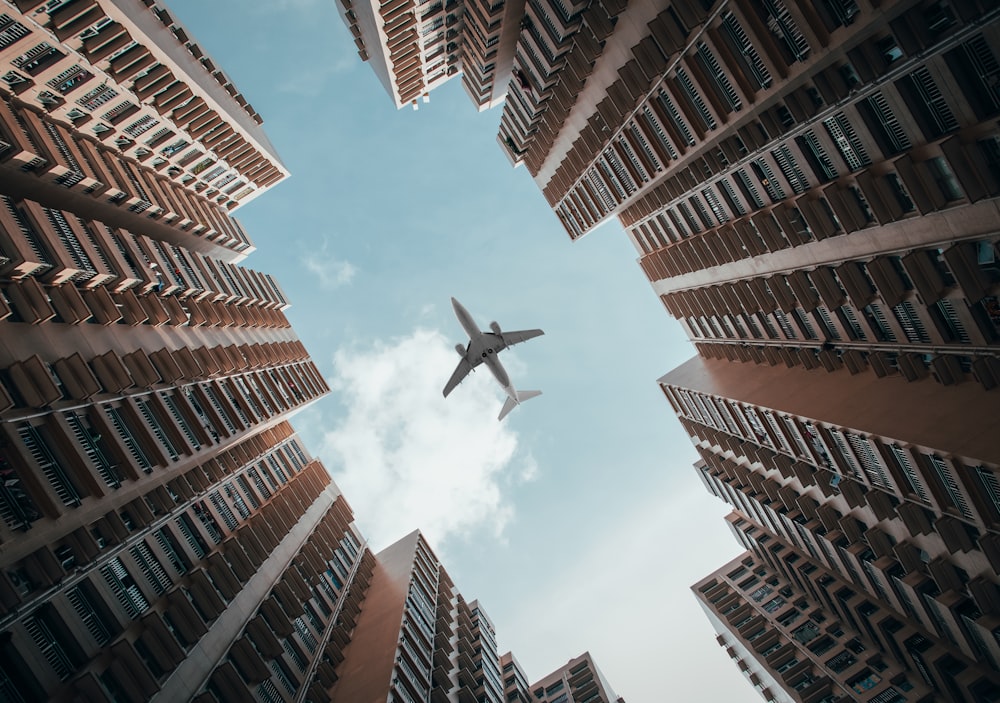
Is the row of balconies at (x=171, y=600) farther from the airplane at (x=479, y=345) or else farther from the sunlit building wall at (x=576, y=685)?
the sunlit building wall at (x=576, y=685)

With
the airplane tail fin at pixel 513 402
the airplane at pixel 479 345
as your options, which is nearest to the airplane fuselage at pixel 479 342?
the airplane at pixel 479 345

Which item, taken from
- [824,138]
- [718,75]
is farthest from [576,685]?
[718,75]

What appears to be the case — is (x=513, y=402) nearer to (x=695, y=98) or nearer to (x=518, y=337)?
(x=518, y=337)

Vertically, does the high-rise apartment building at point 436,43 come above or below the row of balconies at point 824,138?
above

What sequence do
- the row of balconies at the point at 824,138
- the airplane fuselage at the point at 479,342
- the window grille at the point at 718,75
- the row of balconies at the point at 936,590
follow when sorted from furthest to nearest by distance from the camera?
the airplane fuselage at the point at 479,342, the window grille at the point at 718,75, the row of balconies at the point at 936,590, the row of balconies at the point at 824,138

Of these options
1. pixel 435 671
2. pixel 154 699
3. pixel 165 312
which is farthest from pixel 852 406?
pixel 165 312

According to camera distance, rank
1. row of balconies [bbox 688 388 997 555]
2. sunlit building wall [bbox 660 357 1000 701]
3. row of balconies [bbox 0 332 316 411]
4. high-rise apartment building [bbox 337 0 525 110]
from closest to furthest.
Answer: row of balconies [bbox 0 332 316 411], row of balconies [bbox 688 388 997 555], sunlit building wall [bbox 660 357 1000 701], high-rise apartment building [bbox 337 0 525 110]

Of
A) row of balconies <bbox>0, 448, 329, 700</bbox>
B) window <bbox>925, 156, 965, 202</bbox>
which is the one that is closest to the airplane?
row of balconies <bbox>0, 448, 329, 700</bbox>

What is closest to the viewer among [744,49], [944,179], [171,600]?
[944,179]

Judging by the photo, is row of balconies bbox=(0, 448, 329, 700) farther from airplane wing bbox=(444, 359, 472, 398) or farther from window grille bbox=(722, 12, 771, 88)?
window grille bbox=(722, 12, 771, 88)
